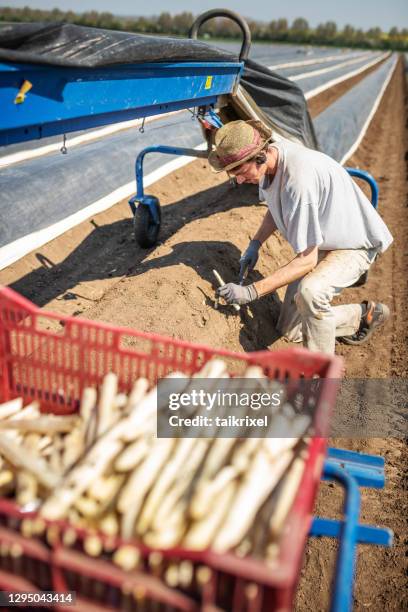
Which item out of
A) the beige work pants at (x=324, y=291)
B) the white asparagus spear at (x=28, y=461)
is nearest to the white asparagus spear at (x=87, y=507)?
the white asparagus spear at (x=28, y=461)

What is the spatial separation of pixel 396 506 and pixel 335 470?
1255 millimetres

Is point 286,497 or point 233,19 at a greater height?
point 233,19

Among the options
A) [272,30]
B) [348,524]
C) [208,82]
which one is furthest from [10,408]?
[272,30]

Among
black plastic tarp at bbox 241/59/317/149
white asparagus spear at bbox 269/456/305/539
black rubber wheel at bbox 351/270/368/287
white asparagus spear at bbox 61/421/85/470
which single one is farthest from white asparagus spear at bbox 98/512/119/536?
black plastic tarp at bbox 241/59/317/149

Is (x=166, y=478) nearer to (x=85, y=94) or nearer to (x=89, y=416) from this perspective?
(x=89, y=416)

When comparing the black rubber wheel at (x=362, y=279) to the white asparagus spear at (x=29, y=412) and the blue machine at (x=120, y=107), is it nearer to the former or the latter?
the blue machine at (x=120, y=107)

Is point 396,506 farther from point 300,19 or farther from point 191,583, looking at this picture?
point 300,19

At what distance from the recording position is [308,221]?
3.48m

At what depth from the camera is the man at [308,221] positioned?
3.38 m

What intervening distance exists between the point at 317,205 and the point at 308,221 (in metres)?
0.13

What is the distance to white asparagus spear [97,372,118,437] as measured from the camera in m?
1.98

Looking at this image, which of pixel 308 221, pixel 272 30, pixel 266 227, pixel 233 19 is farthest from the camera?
pixel 272 30

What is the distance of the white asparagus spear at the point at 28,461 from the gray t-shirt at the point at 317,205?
7.09ft

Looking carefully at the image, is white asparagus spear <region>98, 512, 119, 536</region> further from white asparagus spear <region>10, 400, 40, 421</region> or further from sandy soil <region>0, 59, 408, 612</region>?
Answer: sandy soil <region>0, 59, 408, 612</region>
